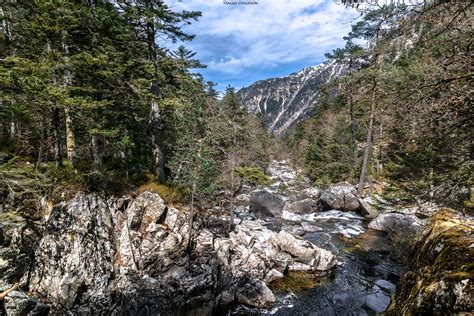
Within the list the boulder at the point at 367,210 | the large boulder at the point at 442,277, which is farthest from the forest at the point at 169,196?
the boulder at the point at 367,210

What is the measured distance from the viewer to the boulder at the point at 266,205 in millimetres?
22000

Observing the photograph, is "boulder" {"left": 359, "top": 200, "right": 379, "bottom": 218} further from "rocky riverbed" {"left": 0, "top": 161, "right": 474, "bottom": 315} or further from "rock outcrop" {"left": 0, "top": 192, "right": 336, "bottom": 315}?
"rock outcrop" {"left": 0, "top": 192, "right": 336, "bottom": 315}

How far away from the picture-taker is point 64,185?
33.7 feet

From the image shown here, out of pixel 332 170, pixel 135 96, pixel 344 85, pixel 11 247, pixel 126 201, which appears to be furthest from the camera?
pixel 332 170

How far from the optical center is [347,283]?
11906mm

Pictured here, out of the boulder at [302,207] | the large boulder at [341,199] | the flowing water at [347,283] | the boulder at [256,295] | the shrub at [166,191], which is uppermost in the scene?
the shrub at [166,191]

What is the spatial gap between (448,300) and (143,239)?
10321 mm

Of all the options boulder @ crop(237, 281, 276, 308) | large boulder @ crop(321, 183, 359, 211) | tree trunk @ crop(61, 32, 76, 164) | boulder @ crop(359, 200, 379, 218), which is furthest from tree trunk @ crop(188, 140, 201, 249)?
boulder @ crop(359, 200, 379, 218)

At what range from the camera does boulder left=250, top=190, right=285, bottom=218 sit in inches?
866

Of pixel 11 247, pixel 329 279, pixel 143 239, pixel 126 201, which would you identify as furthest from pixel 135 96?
pixel 329 279

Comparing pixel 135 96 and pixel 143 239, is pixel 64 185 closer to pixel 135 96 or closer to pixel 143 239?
pixel 143 239

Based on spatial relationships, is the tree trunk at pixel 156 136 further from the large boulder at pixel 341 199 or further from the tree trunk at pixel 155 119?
the large boulder at pixel 341 199

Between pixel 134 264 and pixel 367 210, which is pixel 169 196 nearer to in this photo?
pixel 134 264

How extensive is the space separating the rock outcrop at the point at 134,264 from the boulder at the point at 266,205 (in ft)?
28.9
